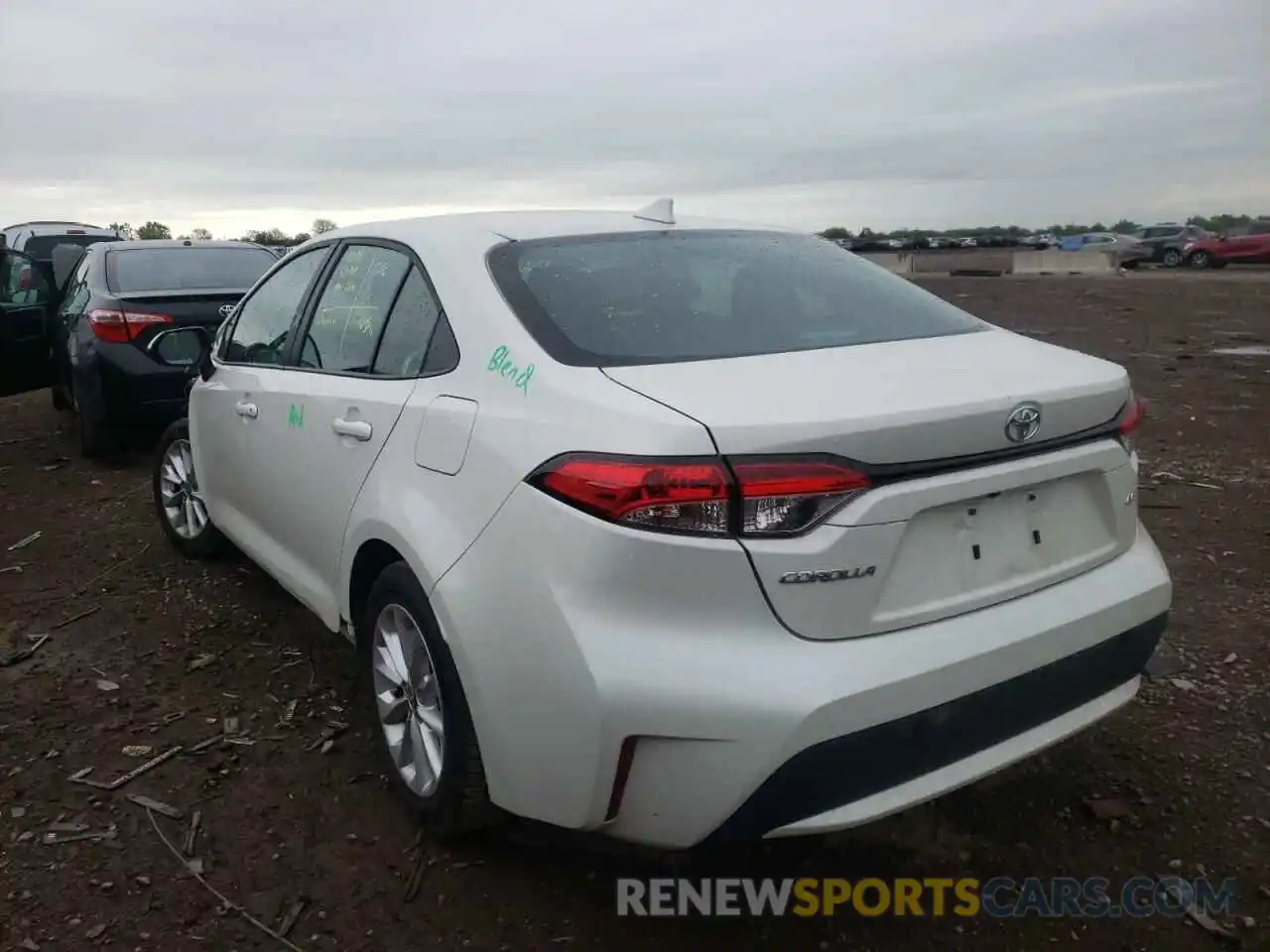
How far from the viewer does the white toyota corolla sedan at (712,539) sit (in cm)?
211

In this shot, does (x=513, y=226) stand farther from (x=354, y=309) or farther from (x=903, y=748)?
(x=903, y=748)

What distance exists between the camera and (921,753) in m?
2.22

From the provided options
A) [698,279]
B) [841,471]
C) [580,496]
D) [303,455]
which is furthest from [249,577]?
[841,471]

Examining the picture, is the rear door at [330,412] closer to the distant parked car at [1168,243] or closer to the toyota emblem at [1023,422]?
the toyota emblem at [1023,422]

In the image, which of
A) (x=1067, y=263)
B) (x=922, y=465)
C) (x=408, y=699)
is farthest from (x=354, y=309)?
(x=1067, y=263)

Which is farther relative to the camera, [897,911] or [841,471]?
[897,911]

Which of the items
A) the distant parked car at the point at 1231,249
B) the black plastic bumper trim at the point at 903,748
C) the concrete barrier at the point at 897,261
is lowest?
the concrete barrier at the point at 897,261

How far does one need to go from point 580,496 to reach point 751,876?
1153 millimetres

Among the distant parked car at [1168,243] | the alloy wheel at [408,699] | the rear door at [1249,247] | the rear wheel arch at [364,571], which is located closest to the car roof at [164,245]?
the rear wheel arch at [364,571]

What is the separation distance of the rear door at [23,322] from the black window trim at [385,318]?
462 cm

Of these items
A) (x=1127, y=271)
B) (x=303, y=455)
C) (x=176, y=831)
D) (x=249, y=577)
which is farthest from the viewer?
(x=1127, y=271)

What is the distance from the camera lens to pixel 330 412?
321 cm

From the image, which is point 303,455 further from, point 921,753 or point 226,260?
point 226,260

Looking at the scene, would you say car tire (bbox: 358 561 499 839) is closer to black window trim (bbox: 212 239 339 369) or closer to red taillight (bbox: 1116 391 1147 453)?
black window trim (bbox: 212 239 339 369)
